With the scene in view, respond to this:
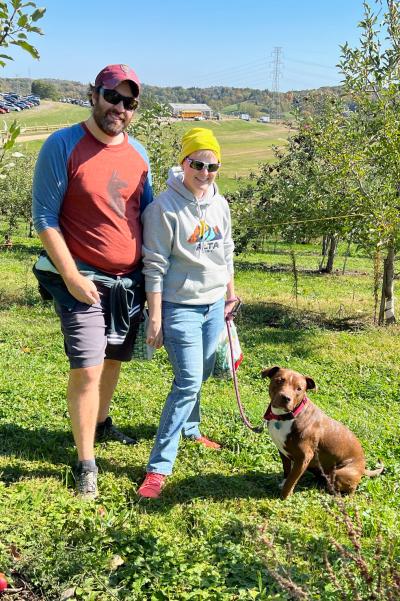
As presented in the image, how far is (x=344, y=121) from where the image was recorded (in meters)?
10.6

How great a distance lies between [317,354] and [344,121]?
5.00 meters

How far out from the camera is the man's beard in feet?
11.2

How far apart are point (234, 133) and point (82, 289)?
256 feet

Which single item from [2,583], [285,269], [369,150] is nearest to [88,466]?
[2,583]

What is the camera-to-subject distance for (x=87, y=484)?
3604mm

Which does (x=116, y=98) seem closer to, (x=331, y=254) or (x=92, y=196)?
(x=92, y=196)

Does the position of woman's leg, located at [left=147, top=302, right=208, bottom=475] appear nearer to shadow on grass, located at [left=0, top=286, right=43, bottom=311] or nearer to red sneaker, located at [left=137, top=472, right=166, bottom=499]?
red sneaker, located at [left=137, top=472, right=166, bottom=499]

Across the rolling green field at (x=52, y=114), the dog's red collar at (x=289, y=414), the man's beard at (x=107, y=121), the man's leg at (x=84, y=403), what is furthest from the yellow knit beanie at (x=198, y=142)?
the rolling green field at (x=52, y=114)

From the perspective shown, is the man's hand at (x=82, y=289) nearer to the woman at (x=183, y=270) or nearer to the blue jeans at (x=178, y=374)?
the woman at (x=183, y=270)

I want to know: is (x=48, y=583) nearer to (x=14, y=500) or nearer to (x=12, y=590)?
(x=12, y=590)

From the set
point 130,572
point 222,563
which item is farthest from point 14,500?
point 222,563

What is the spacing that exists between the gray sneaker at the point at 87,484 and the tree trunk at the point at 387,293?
7.10 m

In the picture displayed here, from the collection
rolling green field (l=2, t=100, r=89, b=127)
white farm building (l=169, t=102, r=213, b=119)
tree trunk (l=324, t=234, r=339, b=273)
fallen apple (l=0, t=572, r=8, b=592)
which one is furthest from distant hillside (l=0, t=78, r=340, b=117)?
fallen apple (l=0, t=572, r=8, b=592)

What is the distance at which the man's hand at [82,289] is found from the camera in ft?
11.0
